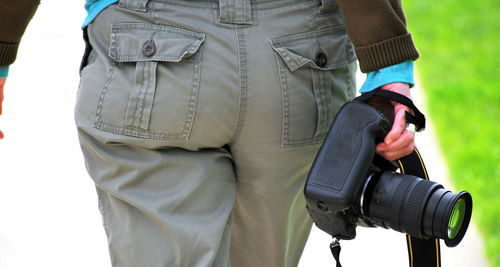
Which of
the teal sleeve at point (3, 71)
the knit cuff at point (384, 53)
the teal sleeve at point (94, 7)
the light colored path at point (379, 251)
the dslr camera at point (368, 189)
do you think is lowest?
A: the light colored path at point (379, 251)

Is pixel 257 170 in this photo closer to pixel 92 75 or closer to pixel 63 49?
pixel 92 75

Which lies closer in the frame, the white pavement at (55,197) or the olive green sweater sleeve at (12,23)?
the olive green sweater sleeve at (12,23)

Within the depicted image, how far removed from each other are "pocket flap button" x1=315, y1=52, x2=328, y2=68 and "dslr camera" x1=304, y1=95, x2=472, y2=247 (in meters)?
0.14

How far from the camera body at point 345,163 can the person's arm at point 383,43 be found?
44 millimetres

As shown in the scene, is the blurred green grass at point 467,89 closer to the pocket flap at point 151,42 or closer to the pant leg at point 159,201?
the pant leg at point 159,201

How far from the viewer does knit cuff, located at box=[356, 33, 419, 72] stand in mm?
2475

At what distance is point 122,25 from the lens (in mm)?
2447

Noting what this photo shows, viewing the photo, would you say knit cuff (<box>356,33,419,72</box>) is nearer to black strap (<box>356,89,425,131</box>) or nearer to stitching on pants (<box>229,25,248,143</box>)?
black strap (<box>356,89,425,131</box>)

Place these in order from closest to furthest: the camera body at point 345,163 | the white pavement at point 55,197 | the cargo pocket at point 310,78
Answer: the camera body at point 345,163
the cargo pocket at point 310,78
the white pavement at point 55,197

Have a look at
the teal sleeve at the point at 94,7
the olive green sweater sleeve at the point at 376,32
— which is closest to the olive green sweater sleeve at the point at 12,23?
the teal sleeve at the point at 94,7

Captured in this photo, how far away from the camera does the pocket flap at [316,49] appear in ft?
8.12

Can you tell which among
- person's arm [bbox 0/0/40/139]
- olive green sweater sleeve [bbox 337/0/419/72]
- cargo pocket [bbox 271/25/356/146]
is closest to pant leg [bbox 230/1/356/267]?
cargo pocket [bbox 271/25/356/146]

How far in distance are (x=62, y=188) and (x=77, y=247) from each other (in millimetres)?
681

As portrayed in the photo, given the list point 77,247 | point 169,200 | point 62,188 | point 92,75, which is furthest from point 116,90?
point 62,188
